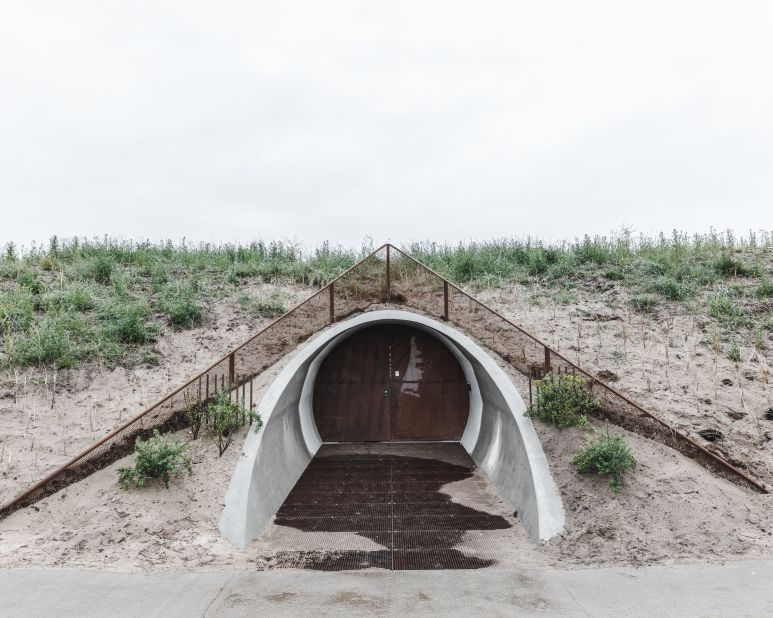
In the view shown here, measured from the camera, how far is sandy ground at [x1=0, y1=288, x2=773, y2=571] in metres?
7.00

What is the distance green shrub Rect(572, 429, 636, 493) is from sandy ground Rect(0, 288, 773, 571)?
17cm

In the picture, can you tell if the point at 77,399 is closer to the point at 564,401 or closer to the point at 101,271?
the point at 101,271

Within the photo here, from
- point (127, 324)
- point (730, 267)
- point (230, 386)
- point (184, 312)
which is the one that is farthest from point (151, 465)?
point (730, 267)

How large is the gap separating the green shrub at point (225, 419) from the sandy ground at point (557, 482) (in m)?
0.21

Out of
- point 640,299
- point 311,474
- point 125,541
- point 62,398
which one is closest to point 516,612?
point 125,541

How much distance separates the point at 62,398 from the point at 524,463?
8.62 m

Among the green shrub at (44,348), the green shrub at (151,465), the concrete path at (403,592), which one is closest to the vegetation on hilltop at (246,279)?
the green shrub at (44,348)

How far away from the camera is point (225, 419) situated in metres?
9.30

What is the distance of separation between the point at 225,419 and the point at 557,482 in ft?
18.3

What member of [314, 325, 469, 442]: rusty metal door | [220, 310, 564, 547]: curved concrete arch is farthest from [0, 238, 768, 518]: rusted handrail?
[314, 325, 469, 442]: rusty metal door

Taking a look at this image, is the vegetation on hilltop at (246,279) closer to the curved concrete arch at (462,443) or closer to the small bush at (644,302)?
the small bush at (644,302)

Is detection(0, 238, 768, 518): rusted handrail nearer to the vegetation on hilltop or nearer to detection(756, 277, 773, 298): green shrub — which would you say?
the vegetation on hilltop

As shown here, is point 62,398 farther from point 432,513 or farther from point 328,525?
point 432,513

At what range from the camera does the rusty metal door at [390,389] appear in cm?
1469
